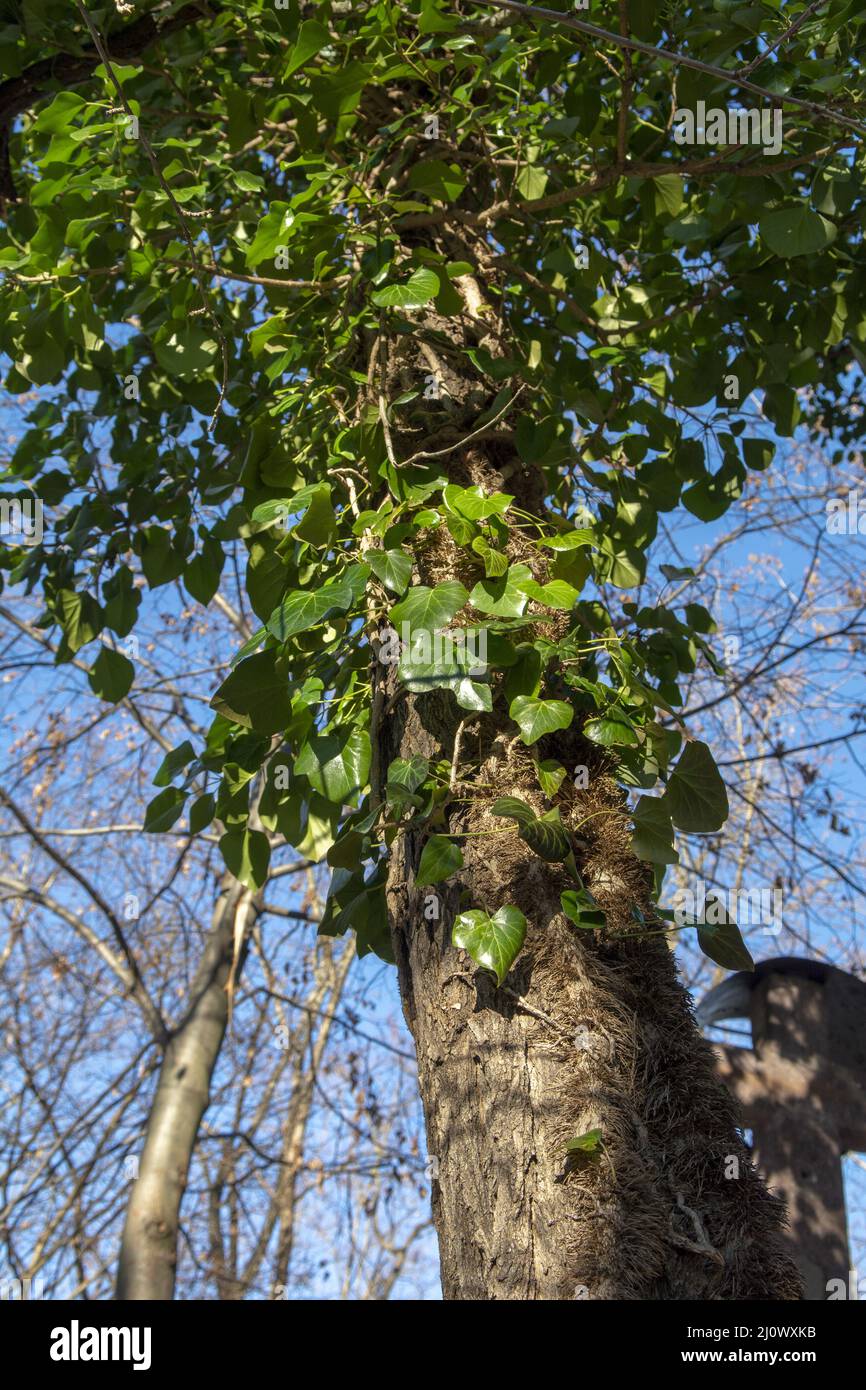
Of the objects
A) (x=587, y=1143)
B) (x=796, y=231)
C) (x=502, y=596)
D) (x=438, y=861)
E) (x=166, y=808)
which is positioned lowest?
(x=587, y=1143)

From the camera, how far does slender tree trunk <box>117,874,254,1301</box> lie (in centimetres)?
506

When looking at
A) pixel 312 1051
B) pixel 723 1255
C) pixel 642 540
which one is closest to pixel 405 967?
pixel 723 1255

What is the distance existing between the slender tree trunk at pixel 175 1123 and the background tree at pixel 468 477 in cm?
337

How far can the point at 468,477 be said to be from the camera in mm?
2230

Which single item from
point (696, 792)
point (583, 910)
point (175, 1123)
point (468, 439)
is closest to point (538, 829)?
point (583, 910)

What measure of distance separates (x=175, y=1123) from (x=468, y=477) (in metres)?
4.38

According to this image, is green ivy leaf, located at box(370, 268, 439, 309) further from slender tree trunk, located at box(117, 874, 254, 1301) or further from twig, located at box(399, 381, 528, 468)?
slender tree trunk, located at box(117, 874, 254, 1301)

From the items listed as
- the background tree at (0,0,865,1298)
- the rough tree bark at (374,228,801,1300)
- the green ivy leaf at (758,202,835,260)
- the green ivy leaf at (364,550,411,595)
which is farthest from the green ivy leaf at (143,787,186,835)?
the green ivy leaf at (758,202,835,260)

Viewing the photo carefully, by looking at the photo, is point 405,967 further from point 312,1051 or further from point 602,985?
point 312,1051

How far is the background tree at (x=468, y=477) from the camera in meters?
1.63

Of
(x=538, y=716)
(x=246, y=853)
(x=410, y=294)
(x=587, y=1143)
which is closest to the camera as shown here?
(x=587, y=1143)

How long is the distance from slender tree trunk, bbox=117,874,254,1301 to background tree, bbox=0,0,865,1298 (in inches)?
132

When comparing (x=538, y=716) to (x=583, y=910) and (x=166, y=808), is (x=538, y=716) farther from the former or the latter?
(x=166, y=808)

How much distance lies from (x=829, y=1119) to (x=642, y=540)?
219 cm
